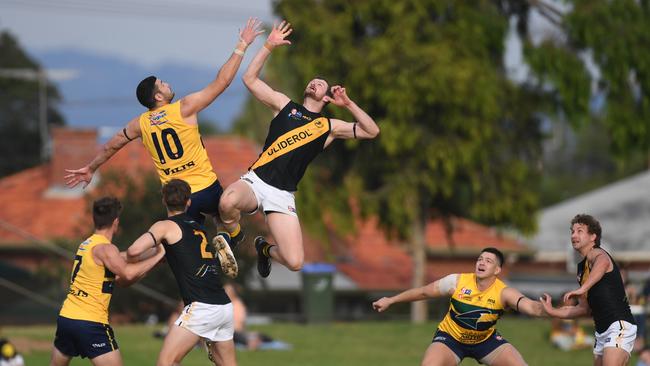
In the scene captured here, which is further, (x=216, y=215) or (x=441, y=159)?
(x=441, y=159)

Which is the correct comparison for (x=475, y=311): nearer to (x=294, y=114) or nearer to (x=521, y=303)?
(x=521, y=303)

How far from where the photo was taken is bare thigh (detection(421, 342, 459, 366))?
42.2 ft

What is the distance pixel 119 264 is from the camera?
11.0 metres

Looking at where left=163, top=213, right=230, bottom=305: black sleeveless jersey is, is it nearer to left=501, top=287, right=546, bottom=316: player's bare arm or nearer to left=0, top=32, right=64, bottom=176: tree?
left=501, top=287, right=546, bottom=316: player's bare arm

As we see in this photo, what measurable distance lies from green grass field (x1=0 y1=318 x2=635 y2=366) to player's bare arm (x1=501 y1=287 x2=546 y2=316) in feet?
26.4

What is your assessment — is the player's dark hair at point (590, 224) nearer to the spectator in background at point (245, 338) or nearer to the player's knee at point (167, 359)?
the player's knee at point (167, 359)

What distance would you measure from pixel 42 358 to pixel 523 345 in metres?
9.54

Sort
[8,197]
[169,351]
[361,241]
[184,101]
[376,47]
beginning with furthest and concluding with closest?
[361,241]
[8,197]
[376,47]
[184,101]
[169,351]

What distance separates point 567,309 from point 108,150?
5215mm

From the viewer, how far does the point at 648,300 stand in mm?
23828

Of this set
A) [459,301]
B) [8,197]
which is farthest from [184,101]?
[8,197]

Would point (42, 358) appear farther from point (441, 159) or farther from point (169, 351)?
point (441, 159)

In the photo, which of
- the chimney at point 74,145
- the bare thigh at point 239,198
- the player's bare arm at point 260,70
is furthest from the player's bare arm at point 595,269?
the chimney at point 74,145

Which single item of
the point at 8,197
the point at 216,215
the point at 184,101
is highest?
the point at 8,197
